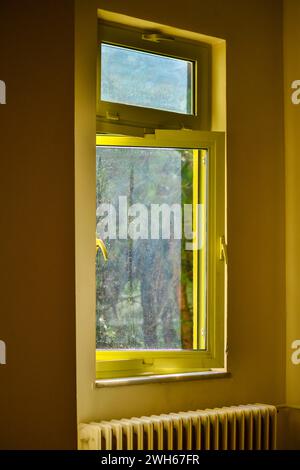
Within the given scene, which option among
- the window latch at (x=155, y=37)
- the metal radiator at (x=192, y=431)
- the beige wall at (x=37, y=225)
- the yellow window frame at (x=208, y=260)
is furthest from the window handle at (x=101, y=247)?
the window latch at (x=155, y=37)

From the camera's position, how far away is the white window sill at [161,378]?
3.33 meters

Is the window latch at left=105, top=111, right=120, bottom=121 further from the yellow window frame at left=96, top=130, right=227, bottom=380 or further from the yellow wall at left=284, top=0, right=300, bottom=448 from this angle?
the yellow wall at left=284, top=0, right=300, bottom=448

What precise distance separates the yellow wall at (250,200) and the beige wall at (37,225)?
0.56m

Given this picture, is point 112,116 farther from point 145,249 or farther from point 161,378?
point 161,378

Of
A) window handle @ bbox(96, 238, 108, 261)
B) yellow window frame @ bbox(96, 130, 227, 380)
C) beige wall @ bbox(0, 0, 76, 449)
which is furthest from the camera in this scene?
yellow window frame @ bbox(96, 130, 227, 380)

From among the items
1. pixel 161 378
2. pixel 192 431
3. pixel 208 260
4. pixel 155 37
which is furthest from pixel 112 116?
pixel 192 431

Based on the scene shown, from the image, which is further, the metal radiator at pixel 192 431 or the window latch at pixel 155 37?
the window latch at pixel 155 37

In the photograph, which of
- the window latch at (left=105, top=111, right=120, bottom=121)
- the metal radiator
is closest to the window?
the window latch at (left=105, top=111, right=120, bottom=121)

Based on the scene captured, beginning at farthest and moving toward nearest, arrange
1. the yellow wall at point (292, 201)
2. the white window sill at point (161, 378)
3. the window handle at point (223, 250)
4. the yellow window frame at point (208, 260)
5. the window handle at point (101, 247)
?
the yellow wall at point (292, 201) → the window handle at point (223, 250) → the yellow window frame at point (208, 260) → the window handle at point (101, 247) → the white window sill at point (161, 378)

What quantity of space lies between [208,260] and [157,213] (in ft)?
1.23

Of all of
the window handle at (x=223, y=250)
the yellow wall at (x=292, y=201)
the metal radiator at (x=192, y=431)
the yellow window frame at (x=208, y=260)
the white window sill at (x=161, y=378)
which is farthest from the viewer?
the yellow wall at (x=292, y=201)

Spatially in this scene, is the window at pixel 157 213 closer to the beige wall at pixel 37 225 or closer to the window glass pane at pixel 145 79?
the window glass pane at pixel 145 79

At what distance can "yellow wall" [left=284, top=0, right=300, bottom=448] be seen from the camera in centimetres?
384

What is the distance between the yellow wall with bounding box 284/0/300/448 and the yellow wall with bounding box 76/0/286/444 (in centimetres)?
4
